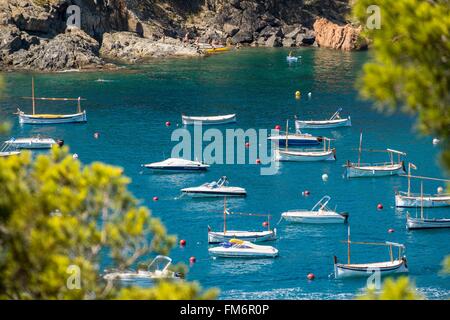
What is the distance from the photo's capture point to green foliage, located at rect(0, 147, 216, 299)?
18.5 meters

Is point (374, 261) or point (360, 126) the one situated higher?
point (360, 126)

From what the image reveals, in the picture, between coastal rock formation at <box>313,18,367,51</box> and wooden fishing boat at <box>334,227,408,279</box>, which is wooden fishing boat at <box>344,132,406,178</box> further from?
coastal rock formation at <box>313,18,367,51</box>

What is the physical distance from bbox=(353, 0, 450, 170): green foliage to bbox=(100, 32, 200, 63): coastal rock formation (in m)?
108

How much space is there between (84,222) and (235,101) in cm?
8313

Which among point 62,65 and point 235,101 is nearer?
point 235,101

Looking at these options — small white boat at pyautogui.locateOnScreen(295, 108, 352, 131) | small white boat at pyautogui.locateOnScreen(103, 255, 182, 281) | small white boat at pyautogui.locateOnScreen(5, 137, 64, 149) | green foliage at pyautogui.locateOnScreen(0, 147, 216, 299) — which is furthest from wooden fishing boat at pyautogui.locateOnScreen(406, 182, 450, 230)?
green foliage at pyautogui.locateOnScreen(0, 147, 216, 299)

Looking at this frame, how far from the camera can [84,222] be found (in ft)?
61.7

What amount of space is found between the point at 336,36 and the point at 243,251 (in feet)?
290

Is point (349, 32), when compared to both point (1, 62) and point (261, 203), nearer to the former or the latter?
point (1, 62)

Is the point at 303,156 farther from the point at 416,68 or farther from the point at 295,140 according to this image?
the point at 416,68

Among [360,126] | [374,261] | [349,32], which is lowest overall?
[374,261]

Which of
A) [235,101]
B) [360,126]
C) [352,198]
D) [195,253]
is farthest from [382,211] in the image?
[235,101]
